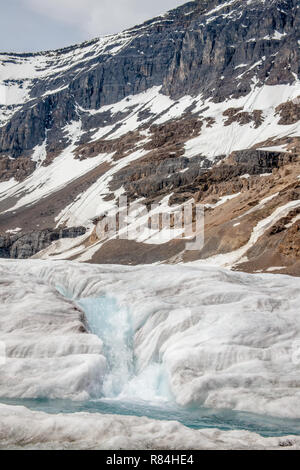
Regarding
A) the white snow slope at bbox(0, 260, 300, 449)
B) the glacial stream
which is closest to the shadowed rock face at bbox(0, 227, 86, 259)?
the white snow slope at bbox(0, 260, 300, 449)

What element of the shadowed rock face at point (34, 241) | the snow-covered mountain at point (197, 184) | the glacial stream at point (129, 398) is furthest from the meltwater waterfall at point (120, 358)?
the shadowed rock face at point (34, 241)

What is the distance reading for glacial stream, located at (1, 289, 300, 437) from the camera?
1403cm

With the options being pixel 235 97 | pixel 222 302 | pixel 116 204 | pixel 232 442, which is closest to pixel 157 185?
pixel 116 204

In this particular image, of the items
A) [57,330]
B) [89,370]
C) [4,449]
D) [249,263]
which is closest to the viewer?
[4,449]

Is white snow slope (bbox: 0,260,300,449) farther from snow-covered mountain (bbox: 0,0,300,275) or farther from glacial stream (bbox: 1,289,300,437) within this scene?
snow-covered mountain (bbox: 0,0,300,275)

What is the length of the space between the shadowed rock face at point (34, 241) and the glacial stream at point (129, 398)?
349 feet

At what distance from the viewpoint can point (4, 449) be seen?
32.6 feet

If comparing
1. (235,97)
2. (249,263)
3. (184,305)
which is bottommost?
(249,263)

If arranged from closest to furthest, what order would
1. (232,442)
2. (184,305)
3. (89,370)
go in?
(232,442) → (89,370) → (184,305)

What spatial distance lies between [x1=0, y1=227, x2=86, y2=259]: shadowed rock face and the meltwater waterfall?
105 meters

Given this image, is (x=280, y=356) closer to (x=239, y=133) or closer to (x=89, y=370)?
(x=89, y=370)

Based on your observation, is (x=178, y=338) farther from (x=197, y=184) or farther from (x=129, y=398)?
(x=197, y=184)

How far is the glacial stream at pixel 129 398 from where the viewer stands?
1403cm
